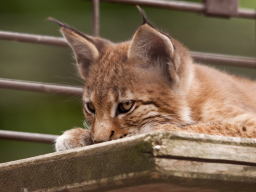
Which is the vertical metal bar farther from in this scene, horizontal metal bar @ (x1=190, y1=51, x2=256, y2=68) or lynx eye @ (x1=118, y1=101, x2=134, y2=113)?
lynx eye @ (x1=118, y1=101, x2=134, y2=113)

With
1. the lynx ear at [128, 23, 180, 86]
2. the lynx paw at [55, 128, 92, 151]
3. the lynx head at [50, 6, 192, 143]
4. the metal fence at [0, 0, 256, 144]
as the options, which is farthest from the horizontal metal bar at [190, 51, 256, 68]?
the lynx paw at [55, 128, 92, 151]

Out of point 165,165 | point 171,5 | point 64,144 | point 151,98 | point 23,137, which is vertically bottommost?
point 23,137

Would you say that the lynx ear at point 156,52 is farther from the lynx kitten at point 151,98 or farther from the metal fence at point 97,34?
the metal fence at point 97,34

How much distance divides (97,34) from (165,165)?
9.92 feet

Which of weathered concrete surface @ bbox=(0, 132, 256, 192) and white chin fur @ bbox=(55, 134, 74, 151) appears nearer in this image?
weathered concrete surface @ bbox=(0, 132, 256, 192)

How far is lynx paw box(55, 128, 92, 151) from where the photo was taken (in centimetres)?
313

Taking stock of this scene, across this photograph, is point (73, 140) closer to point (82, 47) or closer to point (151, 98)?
point (151, 98)

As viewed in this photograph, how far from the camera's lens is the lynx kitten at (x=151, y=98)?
9.34ft

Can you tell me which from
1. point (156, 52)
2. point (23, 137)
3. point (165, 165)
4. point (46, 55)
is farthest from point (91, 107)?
point (46, 55)

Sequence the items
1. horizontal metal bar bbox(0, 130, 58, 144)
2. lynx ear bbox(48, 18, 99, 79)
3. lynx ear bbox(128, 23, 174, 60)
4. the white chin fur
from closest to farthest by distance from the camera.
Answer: lynx ear bbox(128, 23, 174, 60) < the white chin fur < lynx ear bbox(48, 18, 99, 79) < horizontal metal bar bbox(0, 130, 58, 144)

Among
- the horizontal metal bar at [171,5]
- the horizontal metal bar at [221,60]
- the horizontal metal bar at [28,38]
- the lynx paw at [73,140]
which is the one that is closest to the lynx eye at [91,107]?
the lynx paw at [73,140]

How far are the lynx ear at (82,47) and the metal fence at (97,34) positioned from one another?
25.8 inches

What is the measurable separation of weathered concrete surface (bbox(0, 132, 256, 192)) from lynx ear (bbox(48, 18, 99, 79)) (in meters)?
1.57

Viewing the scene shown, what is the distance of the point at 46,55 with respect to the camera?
592cm
